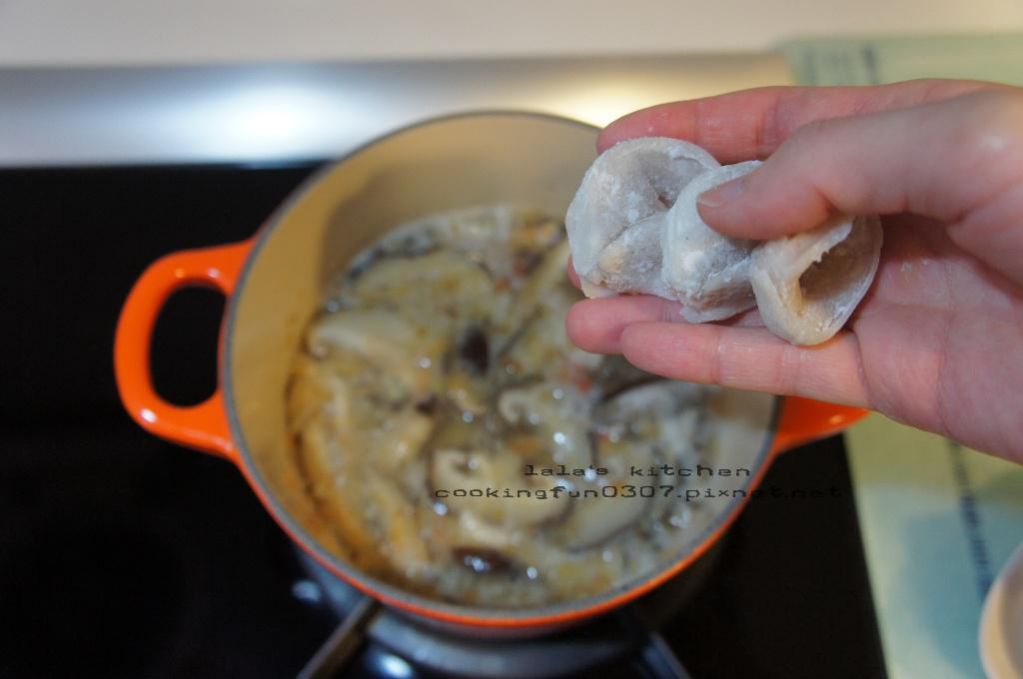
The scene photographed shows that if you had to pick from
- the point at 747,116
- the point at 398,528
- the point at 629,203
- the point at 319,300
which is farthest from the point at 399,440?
the point at 747,116

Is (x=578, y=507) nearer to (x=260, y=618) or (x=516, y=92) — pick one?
(x=260, y=618)

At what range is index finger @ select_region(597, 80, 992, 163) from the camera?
0.72 meters

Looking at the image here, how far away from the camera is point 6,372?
0.88 metres

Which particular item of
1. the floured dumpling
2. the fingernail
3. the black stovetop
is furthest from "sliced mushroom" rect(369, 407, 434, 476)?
the fingernail

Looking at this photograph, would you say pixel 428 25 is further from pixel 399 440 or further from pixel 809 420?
pixel 809 420

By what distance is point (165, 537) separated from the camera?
2.66 ft

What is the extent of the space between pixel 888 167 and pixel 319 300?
633mm

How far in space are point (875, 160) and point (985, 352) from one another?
0.20 m

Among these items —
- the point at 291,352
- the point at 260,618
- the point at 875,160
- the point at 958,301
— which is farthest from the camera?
the point at 291,352

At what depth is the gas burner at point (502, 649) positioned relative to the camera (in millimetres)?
760

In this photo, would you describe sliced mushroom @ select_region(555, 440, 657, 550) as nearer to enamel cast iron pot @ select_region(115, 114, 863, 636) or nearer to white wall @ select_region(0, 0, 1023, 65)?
enamel cast iron pot @ select_region(115, 114, 863, 636)

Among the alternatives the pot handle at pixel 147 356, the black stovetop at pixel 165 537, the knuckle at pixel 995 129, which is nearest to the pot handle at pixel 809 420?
the black stovetop at pixel 165 537

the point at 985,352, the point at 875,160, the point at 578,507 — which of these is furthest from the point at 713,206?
the point at 578,507

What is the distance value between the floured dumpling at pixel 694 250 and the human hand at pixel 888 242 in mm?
28
